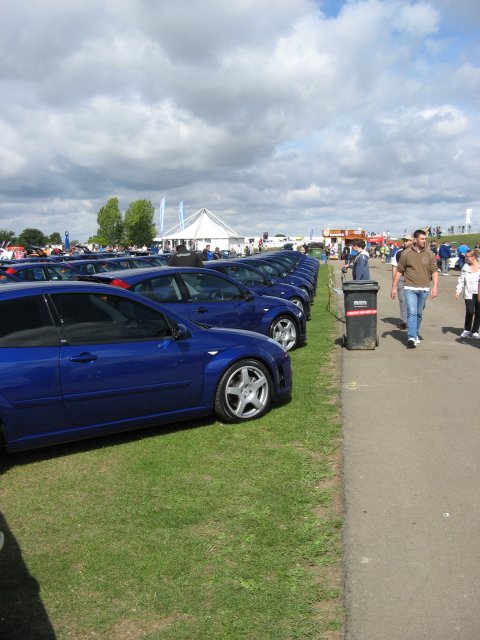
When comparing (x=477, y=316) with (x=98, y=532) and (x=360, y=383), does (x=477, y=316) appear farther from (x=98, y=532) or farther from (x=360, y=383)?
(x=98, y=532)

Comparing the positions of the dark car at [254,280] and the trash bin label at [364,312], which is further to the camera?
the dark car at [254,280]

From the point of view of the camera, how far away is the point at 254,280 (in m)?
12.4

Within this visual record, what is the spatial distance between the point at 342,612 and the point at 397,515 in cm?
114

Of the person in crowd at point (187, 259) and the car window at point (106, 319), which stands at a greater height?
the person in crowd at point (187, 259)

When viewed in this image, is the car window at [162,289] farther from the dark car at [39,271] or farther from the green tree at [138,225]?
the green tree at [138,225]

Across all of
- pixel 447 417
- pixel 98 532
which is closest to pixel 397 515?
pixel 98 532

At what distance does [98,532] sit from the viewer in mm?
3793

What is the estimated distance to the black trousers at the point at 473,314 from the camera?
10938 millimetres

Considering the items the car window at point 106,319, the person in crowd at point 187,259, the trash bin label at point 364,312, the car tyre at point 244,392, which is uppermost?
the person in crowd at point 187,259

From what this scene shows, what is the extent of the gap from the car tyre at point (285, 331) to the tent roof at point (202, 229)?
58.0m

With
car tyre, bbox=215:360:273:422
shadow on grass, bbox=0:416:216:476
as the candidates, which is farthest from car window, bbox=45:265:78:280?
car tyre, bbox=215:360:273:422

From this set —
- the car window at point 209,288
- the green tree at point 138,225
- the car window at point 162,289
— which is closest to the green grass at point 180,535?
the car window at point 162,289

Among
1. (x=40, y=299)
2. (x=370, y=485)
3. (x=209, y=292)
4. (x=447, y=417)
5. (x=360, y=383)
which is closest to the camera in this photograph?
(x=370, y=485)

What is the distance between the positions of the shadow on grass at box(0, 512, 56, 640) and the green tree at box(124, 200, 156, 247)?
106816mm
